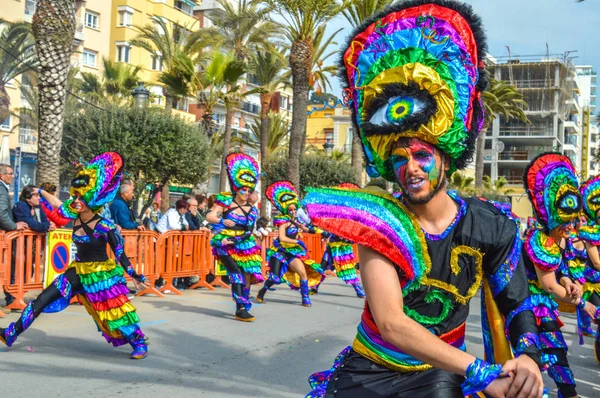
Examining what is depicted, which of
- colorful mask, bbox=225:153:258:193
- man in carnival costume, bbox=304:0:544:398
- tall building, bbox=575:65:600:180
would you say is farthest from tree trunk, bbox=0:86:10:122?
tall building, bbox=575:65:600:180

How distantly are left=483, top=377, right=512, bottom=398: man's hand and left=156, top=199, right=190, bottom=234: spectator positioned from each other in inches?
436

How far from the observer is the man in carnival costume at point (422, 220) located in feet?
8.95

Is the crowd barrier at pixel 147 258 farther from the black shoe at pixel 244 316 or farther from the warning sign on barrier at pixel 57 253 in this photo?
the black shoe at pixel 244 316

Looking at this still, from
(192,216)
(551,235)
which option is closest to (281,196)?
(192,216)

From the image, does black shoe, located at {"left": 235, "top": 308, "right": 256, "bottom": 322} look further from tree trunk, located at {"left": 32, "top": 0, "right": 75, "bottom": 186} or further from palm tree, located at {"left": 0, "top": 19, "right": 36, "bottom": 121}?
palm tree, located at {"left": 0, "top": 19, "right": 36, "bottom": 121}

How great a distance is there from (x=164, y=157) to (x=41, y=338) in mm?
15744

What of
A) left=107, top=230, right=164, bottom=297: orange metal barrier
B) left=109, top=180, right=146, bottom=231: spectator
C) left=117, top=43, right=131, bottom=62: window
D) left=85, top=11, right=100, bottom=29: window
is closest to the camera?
left=109, top=180, right=146, bottom=231: spectator

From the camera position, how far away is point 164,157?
77.5 feet

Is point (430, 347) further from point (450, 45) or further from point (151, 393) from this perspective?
point (151, 393)

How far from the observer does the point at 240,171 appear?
9633mm

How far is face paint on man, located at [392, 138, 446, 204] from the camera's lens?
2.81 metres

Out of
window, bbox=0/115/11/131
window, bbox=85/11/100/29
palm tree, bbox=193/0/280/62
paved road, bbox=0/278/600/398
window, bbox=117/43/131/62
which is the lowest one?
paved road, bbox=0/278/600/398

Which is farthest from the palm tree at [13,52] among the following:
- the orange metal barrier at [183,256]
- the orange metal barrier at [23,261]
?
the orange metal barrier at [23,261]

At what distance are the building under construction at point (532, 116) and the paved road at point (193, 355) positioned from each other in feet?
225
